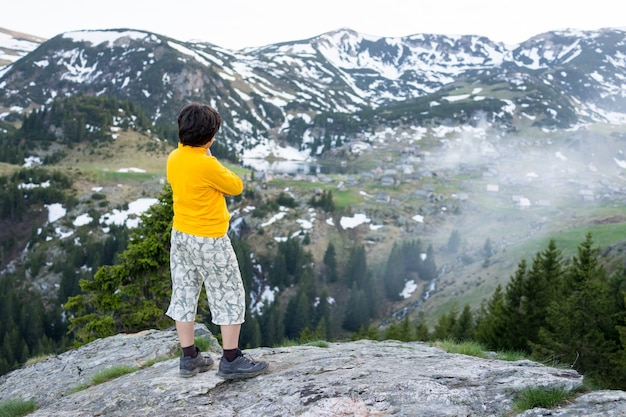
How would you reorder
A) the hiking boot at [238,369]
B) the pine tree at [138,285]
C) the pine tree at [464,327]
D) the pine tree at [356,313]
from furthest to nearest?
1. the pine tree at [356,313]
2. the pine tree at [464,327]
3. the pine tree at [138,285]
4. the hiking boot at [238,369]

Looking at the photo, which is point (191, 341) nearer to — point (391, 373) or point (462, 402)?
point (391, 373)

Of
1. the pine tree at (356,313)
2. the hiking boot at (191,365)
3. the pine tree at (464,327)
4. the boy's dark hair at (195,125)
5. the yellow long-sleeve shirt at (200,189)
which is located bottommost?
the pine tree at (356,313)

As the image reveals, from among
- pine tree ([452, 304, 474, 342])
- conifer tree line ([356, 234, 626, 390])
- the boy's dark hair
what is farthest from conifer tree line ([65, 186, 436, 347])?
pine tree ([452, 304, 474, 342])

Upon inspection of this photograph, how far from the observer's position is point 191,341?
21.4ft

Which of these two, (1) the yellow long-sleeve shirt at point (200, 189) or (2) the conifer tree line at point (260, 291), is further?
(2) the conifer tree line at point (260, 291)

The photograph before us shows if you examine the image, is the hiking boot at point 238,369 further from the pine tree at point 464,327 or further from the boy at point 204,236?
the pine tree at point 464,327

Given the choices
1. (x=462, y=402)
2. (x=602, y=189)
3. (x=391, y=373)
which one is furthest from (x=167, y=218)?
(x=602, y=189)

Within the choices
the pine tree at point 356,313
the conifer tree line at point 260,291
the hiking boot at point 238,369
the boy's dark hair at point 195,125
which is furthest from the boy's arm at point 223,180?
the pine tree at point 356,313

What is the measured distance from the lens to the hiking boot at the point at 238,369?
6.21 meters

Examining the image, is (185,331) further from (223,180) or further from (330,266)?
(330,266)

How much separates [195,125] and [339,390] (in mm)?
4321

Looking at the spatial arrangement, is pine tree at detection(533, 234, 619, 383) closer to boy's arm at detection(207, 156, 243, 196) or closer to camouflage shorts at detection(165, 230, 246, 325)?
camouflage shorts at detection(165, 230, 246, 325)

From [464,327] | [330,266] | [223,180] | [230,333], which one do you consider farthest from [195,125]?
[330,266]

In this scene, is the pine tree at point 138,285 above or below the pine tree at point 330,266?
above
